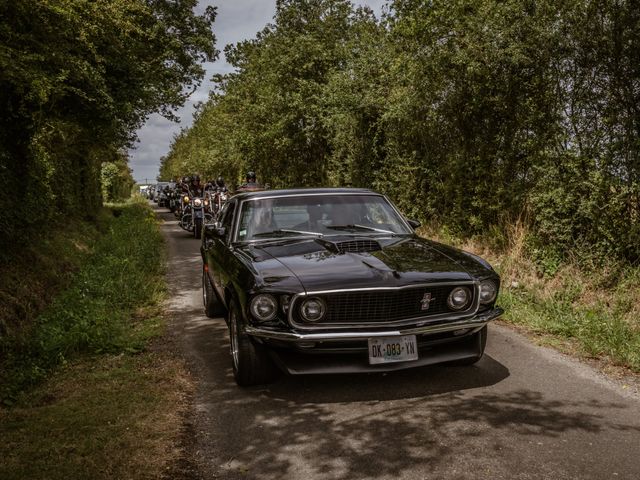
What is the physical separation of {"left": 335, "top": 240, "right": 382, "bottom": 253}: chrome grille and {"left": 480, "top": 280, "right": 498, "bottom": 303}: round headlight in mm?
939

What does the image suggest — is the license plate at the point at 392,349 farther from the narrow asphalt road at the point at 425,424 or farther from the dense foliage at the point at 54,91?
the dense foliage at the point at 54,91

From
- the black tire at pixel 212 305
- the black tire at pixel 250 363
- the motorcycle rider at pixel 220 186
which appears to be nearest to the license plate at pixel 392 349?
the black tire at pixel 250 363

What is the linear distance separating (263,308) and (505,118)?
22.1 feet

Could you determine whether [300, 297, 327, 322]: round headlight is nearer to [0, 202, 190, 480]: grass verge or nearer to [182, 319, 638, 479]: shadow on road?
[182, 319, 638, 479]: shadow on road

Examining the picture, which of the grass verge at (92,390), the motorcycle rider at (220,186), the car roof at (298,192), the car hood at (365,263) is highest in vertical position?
the motorcycle rider at (220,186)

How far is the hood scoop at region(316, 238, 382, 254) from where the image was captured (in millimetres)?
4728

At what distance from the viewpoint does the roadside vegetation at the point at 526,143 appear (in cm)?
675

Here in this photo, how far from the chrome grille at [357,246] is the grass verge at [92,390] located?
176 centimetres

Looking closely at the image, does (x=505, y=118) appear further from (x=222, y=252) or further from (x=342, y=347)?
(x=342, y=347)

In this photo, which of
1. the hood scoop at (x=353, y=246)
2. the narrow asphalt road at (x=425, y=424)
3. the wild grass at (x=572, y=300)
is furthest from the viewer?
the wild grass at (x=572, y=300)

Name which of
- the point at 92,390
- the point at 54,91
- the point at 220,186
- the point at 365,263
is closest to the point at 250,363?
the point at 365,263

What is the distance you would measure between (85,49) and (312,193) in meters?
6.26

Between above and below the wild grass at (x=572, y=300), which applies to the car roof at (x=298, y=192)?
above

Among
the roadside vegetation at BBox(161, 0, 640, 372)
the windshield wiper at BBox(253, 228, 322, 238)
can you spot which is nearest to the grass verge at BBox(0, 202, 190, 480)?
the windshield wiper at BBox(253, 228, 322, 238)
